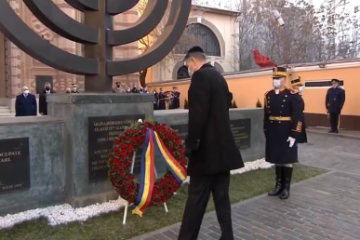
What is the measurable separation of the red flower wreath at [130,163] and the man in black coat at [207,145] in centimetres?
98

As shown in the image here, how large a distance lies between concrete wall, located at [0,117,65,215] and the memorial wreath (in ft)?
2.54

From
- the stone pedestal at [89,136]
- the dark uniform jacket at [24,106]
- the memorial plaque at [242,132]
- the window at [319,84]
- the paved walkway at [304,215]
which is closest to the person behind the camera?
the paved walkway at [304,215]

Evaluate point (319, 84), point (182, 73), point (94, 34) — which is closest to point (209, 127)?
point (94, 34)

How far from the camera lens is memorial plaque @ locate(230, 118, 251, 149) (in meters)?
6.70

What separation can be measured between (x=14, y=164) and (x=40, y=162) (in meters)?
0.30

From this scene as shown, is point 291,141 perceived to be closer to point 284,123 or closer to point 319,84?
point 284,123

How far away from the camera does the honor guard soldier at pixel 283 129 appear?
4.93 meters

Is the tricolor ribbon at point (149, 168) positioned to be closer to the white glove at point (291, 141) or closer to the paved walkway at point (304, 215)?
the paved walkway at point (304, 215)

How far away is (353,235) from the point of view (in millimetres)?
3736

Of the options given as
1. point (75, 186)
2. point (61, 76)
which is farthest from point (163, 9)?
point (61, 76)

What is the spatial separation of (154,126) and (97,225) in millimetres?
1284

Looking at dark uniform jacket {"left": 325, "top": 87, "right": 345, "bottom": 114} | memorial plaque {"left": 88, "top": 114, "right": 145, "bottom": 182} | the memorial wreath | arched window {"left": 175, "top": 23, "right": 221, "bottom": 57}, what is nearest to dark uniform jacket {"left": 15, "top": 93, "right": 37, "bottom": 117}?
memorial plaque {"left": 88, "top": 114, "right": 145, "bottom": 182}

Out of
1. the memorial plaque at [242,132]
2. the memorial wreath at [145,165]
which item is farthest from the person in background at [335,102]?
the memorial wreath at [145,165]

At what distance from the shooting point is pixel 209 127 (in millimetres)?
3174
